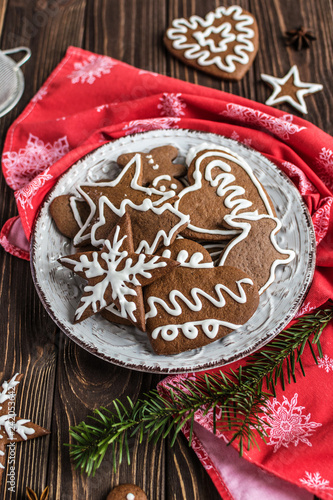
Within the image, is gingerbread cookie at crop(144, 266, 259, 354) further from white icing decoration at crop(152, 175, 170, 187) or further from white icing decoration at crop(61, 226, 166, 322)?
white icing decoration at crop(152, 175, 170, 187)

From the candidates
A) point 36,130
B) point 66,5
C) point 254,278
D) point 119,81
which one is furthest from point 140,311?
point 66,5

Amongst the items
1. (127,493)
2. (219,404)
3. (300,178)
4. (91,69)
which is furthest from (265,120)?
(127,493)

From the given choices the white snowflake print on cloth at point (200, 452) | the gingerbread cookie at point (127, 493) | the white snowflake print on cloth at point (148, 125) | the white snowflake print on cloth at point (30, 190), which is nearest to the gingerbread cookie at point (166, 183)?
the white snowflake print on cloth at point (148, 125)

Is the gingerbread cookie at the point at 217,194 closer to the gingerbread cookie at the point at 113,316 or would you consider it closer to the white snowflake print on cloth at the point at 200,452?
the gingerbread cookie at the point at 113,316

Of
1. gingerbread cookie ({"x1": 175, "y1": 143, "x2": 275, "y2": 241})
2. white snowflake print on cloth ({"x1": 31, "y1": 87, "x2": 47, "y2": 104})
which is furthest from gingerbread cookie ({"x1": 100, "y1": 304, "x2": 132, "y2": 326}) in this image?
white snowflake print on cloth ({"x1": 31, "y1": 87, "x2": 47, "y2": 104})

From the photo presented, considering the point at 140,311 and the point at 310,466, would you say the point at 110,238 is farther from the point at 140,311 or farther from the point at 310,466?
the point at 310,466

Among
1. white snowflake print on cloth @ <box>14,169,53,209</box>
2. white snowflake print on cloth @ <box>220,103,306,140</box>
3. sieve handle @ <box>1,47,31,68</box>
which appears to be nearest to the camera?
white snowflake print on cloth @ <box>14,169,53,209</box>

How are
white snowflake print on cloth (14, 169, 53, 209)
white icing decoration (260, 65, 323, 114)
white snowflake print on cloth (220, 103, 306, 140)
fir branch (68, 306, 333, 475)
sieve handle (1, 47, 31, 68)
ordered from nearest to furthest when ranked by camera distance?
fir branch (68, 306, 333, 475) < white snowflake print on cloth (14, 169, 53, 209) < white snowflake print on cloth (220, 103, 306, 140) < white icing decoration (260, 65, 323, 114) < sieve handle (1, 47, 31, 68)
